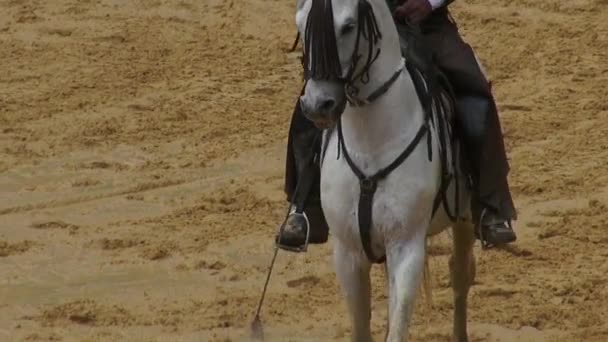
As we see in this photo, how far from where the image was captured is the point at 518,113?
42.9 ft

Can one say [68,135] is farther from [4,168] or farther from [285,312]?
[285,312]

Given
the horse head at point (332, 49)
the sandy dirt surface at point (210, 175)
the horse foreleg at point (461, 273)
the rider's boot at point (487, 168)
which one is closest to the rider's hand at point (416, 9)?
the rider's boot at point (487, 168)

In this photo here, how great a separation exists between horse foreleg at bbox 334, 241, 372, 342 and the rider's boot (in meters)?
0.70

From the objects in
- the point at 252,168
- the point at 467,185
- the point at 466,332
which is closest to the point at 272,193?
the point at 252,168

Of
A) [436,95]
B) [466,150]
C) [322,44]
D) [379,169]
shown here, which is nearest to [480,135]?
[466,150]

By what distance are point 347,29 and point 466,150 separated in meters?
1.20

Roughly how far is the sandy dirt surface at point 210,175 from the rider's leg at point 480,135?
152 cm

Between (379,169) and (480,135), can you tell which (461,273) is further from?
(379,169)

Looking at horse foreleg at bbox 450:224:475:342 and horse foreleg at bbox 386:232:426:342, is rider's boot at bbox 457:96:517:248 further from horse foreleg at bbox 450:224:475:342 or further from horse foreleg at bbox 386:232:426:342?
horse foreleg at bbox 450:224:475:342

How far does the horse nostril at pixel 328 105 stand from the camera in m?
6.31

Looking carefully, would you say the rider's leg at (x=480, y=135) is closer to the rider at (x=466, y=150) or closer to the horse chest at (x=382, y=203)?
the rider at (x=466, y=150)

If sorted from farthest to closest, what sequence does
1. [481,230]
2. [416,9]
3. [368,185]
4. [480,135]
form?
[481,230], [480,135], [416,9], [368,185]

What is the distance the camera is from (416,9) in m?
7.19

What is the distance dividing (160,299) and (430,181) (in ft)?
9.83
